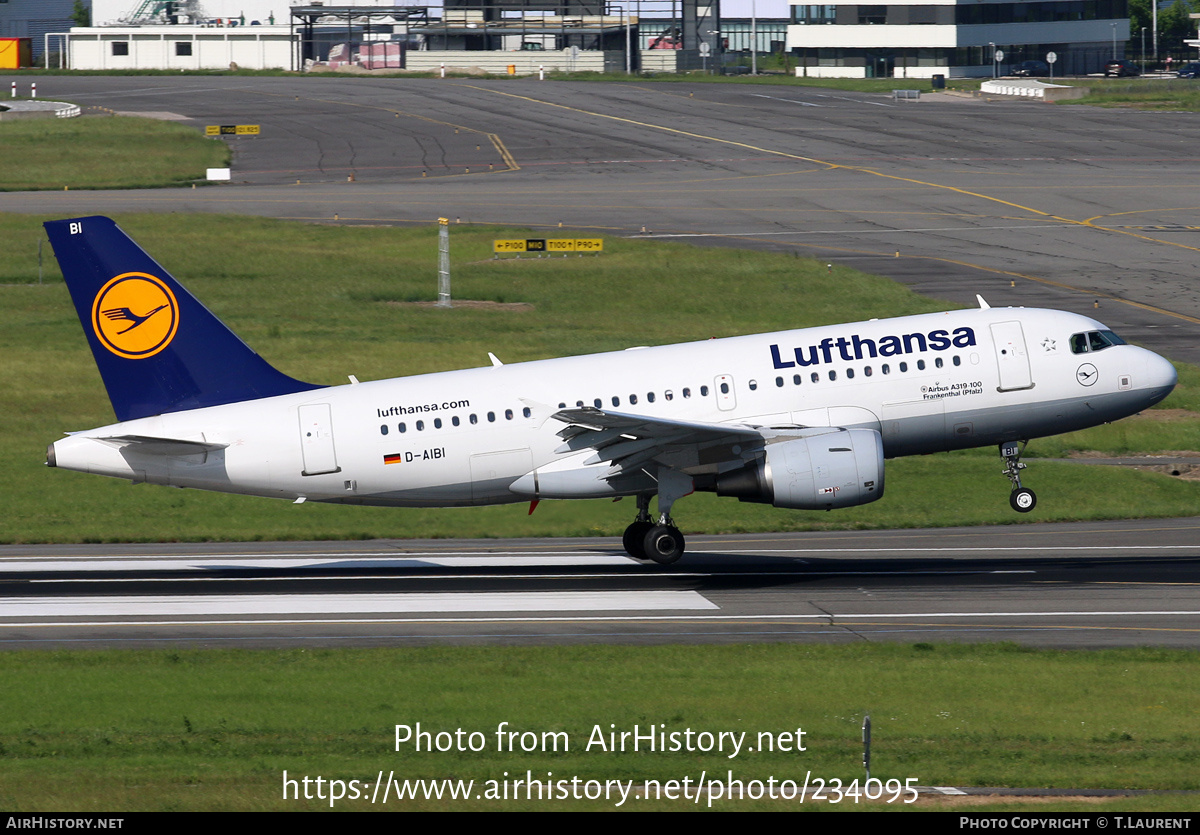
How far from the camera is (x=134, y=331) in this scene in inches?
1291

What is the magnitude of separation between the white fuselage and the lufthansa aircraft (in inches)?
1.6

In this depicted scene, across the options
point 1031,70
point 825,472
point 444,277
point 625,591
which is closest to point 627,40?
point 1031,70

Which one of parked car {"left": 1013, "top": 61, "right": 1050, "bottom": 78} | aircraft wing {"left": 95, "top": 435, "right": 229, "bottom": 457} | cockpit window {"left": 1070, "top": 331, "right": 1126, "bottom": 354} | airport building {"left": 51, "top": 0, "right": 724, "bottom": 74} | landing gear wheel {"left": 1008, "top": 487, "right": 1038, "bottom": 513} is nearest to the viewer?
aircraft wing {"left": 95, "top": 435, "right": 229, "bottom": 457}

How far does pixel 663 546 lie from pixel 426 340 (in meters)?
27.6

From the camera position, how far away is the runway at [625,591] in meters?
28.8

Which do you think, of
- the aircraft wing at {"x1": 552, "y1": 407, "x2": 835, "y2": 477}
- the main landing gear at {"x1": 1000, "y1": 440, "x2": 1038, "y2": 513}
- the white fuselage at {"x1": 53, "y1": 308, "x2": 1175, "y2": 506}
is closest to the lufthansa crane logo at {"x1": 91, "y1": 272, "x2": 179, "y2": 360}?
the white fuselage at {"x1": 53, "y1": 308, "x2": 1175, "y2": 506}

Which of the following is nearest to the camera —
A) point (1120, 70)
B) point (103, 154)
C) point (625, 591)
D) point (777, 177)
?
Answer: point (625, 591)

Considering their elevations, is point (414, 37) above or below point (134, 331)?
above

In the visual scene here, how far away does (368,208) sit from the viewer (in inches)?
3482

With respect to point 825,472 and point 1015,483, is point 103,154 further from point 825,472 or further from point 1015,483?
point 825,472

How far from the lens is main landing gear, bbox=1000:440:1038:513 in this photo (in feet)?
110

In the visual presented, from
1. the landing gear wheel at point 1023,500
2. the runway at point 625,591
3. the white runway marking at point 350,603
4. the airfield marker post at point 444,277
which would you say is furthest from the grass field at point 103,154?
the landing gear wheel at point 1023,500

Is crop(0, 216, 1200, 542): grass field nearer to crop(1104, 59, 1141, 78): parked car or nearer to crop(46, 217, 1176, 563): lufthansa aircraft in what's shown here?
crop(46, 217, 1176, 563): lufthansa aircraft
